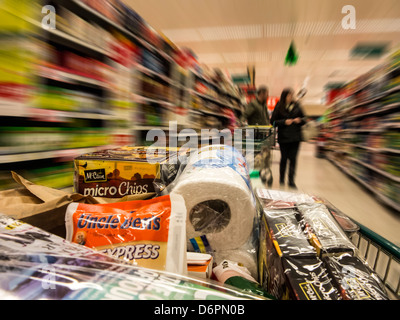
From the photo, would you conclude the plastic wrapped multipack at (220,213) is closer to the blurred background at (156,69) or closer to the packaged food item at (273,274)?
the packaged food item at (273,274)

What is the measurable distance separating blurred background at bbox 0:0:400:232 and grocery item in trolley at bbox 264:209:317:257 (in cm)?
120

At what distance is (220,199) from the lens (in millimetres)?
819

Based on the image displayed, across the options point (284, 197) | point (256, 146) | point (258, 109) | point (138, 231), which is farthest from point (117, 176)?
point (258, 109)

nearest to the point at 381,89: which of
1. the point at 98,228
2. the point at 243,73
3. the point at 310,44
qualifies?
the point at 310,44

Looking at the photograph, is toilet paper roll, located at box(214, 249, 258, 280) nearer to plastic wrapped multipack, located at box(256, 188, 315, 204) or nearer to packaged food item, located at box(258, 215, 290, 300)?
packaged food item, located at box(258, 215, 290, 300)

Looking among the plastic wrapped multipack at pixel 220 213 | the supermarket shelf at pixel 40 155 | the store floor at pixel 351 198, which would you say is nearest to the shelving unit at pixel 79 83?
the supermarket shelf at pixel 40 155

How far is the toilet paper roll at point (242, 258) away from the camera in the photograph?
824mm

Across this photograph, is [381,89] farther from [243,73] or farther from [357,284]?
[243,73]

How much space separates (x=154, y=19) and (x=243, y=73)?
601 cm

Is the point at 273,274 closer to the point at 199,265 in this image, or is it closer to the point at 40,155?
the point at 199,265

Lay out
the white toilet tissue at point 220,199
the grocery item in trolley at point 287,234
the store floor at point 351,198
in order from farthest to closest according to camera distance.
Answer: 1. the store floor at point 351,198
2. the white toilet tissue at point 220,199
3. the grocery item in trolley at point 287,234

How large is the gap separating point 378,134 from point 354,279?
12.8ft

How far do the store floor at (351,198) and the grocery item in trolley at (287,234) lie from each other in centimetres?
190

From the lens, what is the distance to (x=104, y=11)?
5.66 feet
